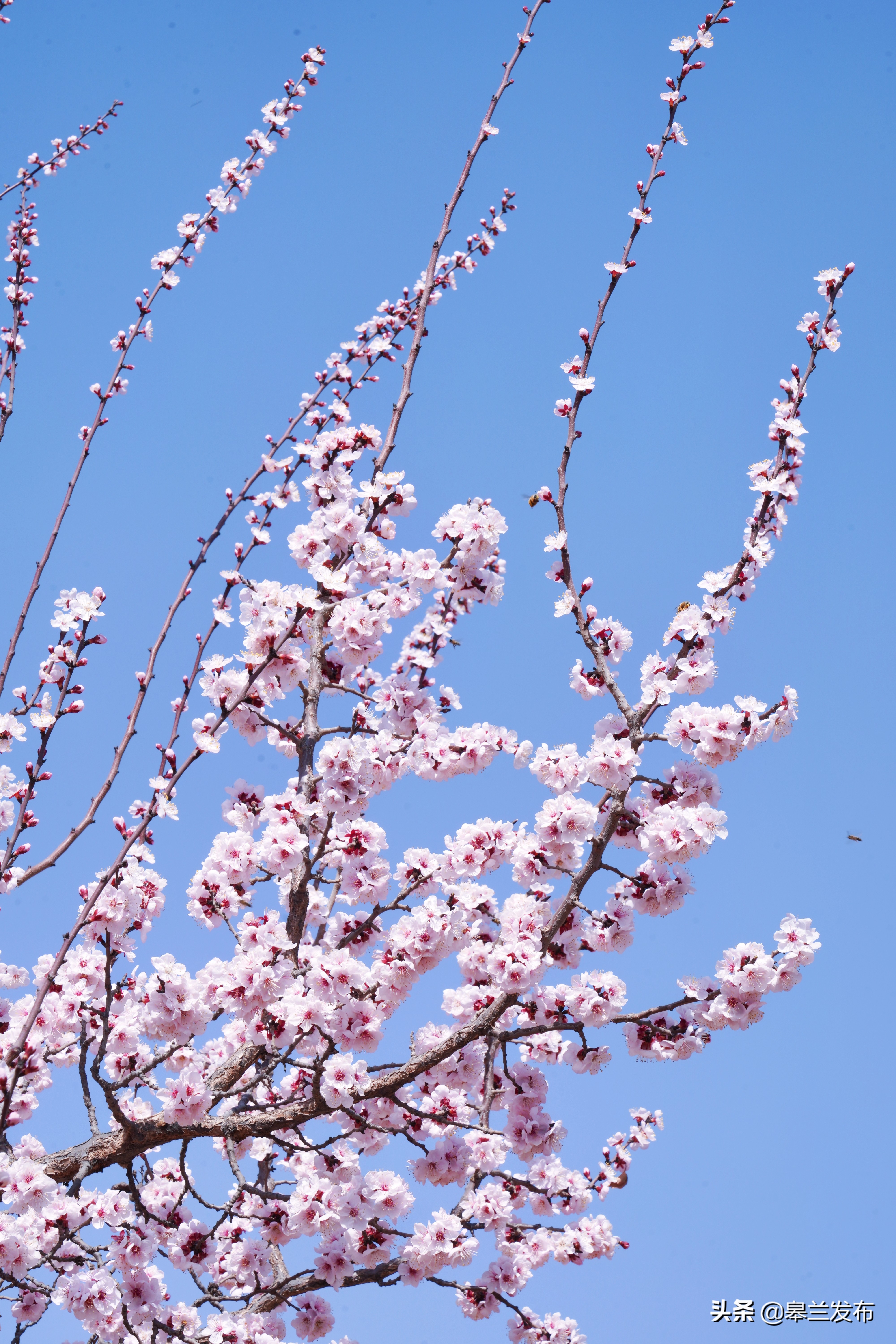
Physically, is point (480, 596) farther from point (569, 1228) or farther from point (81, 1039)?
point (569, 1228)

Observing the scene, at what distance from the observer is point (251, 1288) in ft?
21.5

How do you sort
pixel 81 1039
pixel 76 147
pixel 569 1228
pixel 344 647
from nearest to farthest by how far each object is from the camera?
1. pixel 81 1039
2. pixel 344 647
3. pixel 569 1228
4. pixel 76 147

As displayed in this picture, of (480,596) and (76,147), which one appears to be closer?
(480,596)

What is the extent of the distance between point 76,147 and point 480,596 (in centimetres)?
452

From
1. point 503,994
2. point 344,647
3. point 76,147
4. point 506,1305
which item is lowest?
point 506,1305

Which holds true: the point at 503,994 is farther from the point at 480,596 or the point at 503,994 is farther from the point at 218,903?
the point at 480,596

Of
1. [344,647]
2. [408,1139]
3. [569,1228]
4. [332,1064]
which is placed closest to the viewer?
[332,1064]

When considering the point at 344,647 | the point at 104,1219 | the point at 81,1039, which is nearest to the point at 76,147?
the point at 344,647

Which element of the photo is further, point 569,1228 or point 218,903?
point 569,1228

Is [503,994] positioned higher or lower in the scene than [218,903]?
lower

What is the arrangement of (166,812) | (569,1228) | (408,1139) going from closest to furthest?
(166,812) < (408,1139) < (569,1228)

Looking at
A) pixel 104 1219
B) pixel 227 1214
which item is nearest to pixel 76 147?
pixel 104 1219

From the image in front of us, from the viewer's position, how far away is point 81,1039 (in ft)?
15.5

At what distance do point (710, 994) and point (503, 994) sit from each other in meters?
1.11
